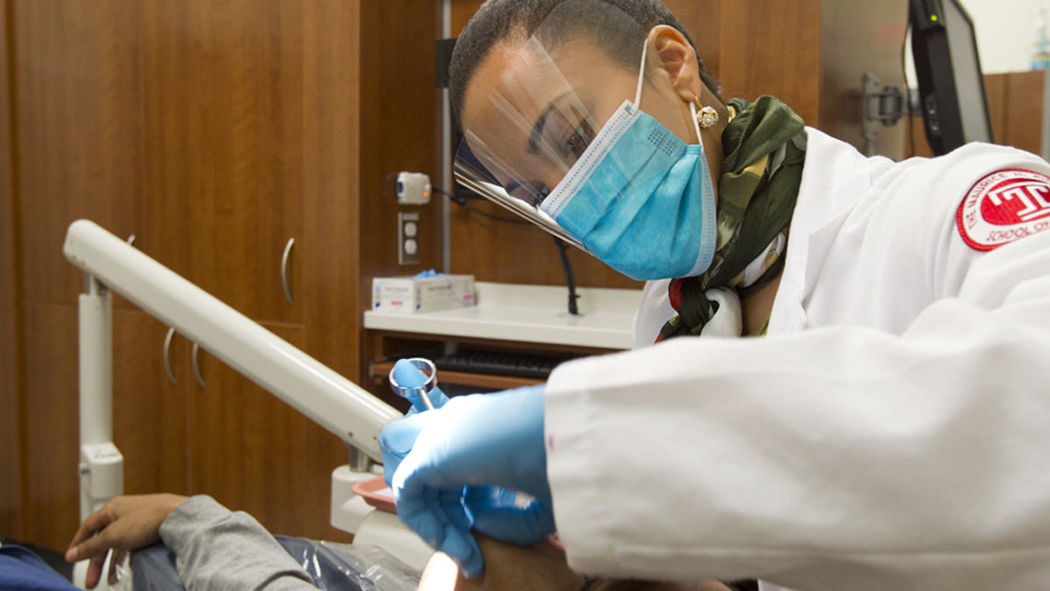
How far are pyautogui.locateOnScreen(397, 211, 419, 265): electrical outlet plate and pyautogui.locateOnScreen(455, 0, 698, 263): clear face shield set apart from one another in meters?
1.40

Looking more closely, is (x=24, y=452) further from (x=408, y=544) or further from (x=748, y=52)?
(x=748, y=52)

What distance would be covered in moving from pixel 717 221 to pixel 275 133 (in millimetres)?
1714

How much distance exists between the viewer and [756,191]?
98cm

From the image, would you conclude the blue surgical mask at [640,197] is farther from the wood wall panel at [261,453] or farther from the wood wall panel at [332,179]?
the wood wall panel at [261,453]

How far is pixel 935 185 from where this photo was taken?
0.77m

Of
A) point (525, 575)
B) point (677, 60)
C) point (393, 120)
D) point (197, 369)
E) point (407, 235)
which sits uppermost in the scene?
point (393, 120)

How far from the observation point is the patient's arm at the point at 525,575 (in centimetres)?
63

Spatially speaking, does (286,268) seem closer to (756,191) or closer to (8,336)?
(8,336)

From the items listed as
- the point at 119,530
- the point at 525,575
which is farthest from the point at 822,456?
the point at 119,530

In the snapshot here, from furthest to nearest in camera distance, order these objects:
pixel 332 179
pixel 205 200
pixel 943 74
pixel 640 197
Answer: pixel 205 200, pixel 332 179, pixel 943 74, pixel 640 197

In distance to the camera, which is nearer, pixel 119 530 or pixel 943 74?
pixel 119 530

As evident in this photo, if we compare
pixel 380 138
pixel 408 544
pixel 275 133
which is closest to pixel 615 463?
pixel 408 544

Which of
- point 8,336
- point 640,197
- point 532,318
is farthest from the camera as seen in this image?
point 8,336

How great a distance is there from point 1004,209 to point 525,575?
20.2 inches
